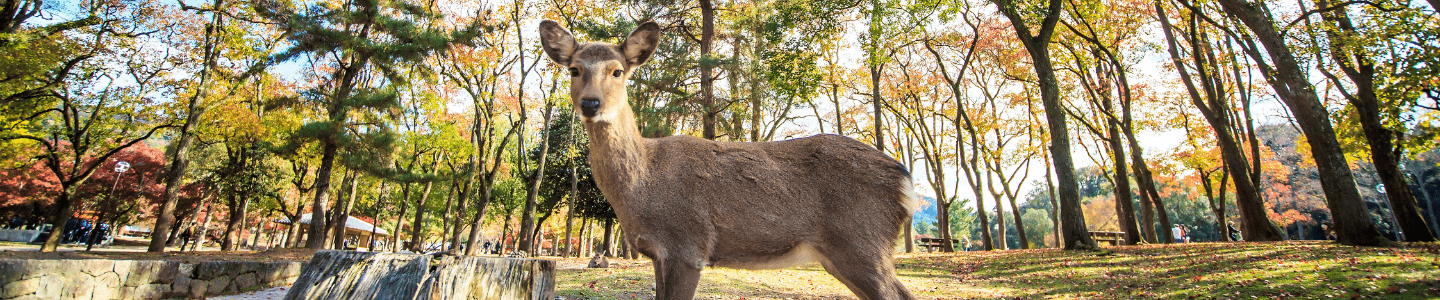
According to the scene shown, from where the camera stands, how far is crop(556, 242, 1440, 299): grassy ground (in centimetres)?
729

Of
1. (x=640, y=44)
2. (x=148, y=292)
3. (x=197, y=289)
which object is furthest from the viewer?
(x=197, y=289)

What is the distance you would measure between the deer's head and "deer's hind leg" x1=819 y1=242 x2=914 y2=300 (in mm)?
1518

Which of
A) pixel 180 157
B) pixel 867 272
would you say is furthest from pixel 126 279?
pixel 180 157

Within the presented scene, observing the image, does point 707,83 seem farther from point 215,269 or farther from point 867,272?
point 867,272

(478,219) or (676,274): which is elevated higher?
(478,219)

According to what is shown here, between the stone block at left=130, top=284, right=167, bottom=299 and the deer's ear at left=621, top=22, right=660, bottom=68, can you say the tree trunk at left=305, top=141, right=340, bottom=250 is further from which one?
the deer's ear at left=621, top=22, right=660, bottom=68

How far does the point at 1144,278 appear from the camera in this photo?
31.6 feet

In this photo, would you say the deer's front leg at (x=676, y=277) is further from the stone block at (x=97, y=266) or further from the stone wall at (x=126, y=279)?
the stone block at (x=97, y=266)

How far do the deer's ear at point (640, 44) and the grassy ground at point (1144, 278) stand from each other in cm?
623

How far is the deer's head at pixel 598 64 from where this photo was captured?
3088mm

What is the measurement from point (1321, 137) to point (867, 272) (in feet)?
44.2

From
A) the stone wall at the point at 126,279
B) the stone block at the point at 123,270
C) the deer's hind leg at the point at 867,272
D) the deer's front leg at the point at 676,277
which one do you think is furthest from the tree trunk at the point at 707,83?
the deer's front leg at the point at 676,277

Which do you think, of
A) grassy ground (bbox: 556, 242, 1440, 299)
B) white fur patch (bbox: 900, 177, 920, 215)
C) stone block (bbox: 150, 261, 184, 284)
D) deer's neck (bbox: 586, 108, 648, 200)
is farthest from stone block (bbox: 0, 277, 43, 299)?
white fur patch (bbox: 900, 177, 920, 215)

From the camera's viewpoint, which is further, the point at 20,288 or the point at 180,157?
the point at 180,157
